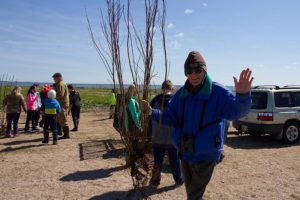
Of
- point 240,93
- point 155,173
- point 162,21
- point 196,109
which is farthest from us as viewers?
point 155,173

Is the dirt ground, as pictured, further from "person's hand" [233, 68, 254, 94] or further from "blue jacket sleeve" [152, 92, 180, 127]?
"person's hand" [233, 68, 254, 94]

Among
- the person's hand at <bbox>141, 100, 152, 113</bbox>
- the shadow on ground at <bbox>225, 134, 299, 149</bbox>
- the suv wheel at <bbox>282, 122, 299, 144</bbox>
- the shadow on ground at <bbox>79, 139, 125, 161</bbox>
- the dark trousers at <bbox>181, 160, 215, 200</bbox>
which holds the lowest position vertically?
the shadow on ground at <bbox>225, 134, 299, 149</bbox>

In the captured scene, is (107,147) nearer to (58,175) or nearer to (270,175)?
(58,175)

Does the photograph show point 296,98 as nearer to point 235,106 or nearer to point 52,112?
point 52,112

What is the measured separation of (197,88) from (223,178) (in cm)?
380

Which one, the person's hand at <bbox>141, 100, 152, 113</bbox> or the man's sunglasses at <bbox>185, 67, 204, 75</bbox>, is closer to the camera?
the man's sunglasses at <bbox>185, 67, 204, 75</bbox>

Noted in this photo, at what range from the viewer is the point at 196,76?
3.54 m

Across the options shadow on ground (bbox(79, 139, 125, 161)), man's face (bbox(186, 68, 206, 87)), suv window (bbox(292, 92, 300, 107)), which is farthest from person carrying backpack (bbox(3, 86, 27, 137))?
man's face (bbox(186, 68, 206, 87))

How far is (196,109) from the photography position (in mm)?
3547

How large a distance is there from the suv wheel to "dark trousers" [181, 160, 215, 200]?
806cm

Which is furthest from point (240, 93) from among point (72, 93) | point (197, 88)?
point (72, 93)

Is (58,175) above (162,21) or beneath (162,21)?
beneath

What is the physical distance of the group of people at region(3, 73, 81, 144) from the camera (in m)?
10.2

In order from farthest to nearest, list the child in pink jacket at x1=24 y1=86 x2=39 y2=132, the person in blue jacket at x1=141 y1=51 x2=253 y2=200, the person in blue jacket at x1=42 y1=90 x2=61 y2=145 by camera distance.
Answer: the child in pink jacket at x1=24 y1=86 x2=39 y2=132 → the person in blue jacket at x1=42 y1=90 x2=61 y2=145 → the person in blue jacket at x1=141 y1=51 x2=253 y2=200
